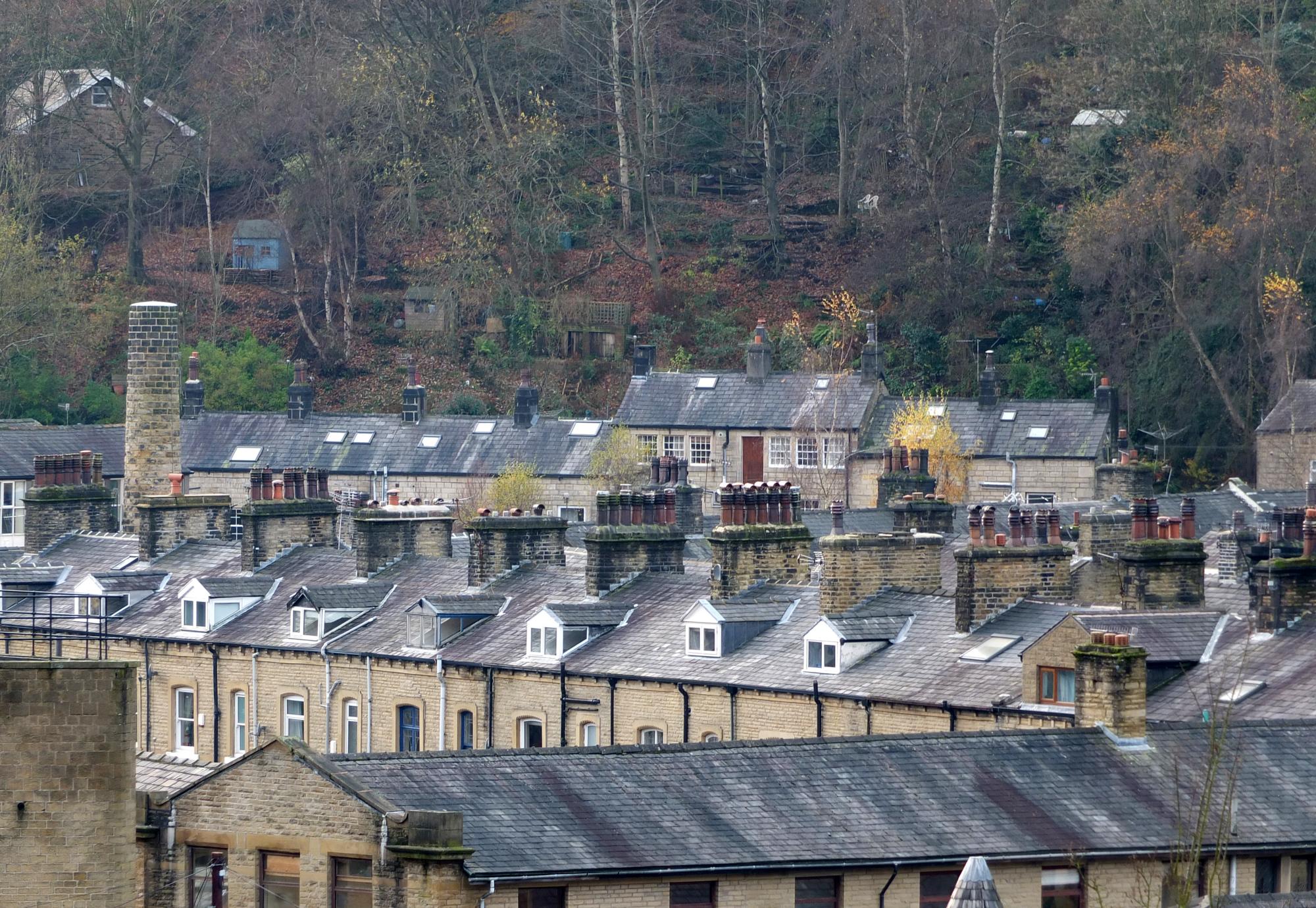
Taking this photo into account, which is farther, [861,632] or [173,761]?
[173,761]

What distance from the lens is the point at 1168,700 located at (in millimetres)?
38094

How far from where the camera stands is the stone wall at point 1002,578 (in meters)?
42.5

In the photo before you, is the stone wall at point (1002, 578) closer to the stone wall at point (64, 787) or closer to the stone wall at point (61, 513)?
the stone wall at point (64, 787)

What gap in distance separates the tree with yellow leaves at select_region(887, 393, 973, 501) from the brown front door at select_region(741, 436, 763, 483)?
4.00 metres

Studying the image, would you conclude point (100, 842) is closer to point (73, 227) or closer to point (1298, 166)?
point (1298, 166)

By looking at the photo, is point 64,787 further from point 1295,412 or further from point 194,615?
point 1295,412

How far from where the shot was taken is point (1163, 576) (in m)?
42.1

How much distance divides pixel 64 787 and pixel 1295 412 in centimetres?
5761

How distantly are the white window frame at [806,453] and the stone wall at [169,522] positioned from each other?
2738cm

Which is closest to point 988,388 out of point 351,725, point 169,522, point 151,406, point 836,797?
point 151,406

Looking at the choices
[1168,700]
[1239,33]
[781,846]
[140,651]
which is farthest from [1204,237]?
[781,846]

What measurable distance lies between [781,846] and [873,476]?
54.8 m

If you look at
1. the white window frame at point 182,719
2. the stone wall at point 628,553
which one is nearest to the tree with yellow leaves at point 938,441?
the stone wall at point 628,553

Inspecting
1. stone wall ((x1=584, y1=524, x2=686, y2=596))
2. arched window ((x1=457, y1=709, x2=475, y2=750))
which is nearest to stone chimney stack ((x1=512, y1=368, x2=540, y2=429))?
stone wall ((x1=584, y1=524, x2=686, y2=596))
